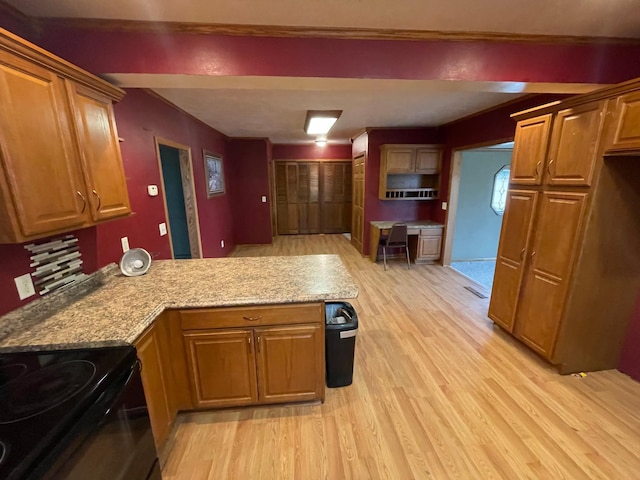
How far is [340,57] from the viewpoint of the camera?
1734 millimetres

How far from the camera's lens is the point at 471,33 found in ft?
5.64

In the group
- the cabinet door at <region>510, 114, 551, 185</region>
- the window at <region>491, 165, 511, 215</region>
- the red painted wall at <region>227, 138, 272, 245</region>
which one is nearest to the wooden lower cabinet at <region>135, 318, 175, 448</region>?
the cabinet door at <region>510, 114, 551, 185</region>

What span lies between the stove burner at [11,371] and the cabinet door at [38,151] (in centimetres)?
51

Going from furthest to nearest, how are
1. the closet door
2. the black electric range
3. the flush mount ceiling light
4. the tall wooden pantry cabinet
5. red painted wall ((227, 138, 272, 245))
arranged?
the closet door, red painted wall ((227, 138, 272, 245)), the flush mount ceiling light, the tall wooden pantry cabinet, the black electric range

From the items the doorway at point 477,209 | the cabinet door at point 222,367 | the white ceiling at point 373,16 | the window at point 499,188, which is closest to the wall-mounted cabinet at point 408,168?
the doorway at point 477,209

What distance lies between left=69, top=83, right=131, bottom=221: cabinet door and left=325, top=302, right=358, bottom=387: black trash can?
62.2 inches

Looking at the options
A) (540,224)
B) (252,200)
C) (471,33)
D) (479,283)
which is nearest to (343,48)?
(471,33)

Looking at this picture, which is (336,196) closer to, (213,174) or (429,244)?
(429,244)

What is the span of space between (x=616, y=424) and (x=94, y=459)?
9.40 ft

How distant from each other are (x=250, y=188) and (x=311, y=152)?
2.06m

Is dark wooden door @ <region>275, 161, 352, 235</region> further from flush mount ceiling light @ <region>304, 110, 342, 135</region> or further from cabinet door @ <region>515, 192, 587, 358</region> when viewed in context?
cabinet door @ <region>515, 192, 587, 358</region>

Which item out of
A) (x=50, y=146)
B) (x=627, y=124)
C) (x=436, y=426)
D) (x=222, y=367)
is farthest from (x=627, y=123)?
(x=50, y=146)

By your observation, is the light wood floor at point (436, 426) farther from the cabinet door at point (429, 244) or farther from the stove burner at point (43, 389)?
the cabinet door at point (429, 244)

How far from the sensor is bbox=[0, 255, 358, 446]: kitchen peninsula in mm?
1424
